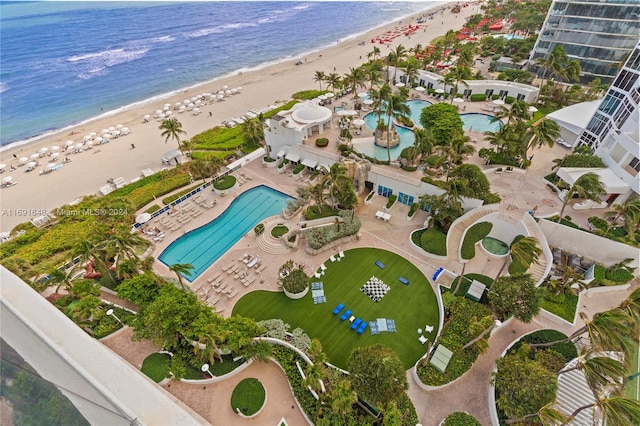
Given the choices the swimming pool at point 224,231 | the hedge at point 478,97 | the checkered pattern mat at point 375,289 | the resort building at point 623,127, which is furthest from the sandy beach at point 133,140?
the resort building at point 623,127

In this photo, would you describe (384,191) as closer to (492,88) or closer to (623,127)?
(623,127)

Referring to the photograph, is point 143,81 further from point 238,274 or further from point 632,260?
point 632,260

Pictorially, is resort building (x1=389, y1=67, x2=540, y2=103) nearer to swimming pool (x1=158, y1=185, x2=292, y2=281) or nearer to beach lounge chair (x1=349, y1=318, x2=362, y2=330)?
swimming pool (x1=158, y1=185, x2=292, y2=281)

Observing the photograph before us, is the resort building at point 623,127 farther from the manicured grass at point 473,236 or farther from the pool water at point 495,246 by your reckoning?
the manicured grass at point 473,236

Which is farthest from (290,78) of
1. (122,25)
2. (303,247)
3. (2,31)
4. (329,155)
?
(2,31)

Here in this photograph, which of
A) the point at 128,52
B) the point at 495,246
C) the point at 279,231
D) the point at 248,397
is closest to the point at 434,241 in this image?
the point at 495,246
